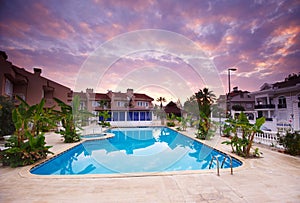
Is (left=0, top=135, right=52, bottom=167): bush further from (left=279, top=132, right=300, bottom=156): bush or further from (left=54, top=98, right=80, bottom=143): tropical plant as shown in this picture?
(left=279, top=132, right=300, bottom=156): bush

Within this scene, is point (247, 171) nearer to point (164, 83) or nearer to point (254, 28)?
point (254, 28)

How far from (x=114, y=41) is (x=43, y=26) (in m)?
4.45

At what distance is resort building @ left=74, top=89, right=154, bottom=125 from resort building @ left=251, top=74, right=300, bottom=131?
59.5ft

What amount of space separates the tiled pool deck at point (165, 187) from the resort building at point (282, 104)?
10.7 metres

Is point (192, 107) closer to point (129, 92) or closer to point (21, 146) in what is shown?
point (129, 92)

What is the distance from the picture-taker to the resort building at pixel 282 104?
14.3 m

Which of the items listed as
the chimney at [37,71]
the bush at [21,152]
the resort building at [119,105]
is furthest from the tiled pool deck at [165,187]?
the resort building at [119,105]

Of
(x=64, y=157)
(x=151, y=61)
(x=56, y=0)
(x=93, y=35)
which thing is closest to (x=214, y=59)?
(x=151, y=61)

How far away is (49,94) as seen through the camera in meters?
20.8

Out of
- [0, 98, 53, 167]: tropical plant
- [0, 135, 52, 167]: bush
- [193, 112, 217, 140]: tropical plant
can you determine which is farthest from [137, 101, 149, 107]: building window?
[0, 135, 52, 167]: bush

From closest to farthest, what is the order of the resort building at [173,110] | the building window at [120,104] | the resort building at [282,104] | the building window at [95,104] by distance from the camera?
1. the resort building at [282,104]
2. the building window at [95,104]
3. the resort building at [173,110]
4. the building window at [120,104]

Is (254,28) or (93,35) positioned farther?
(93,35)

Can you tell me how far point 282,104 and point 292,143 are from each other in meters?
13.3

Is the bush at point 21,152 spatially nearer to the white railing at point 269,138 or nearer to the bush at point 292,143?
the white railing at point 269,138
